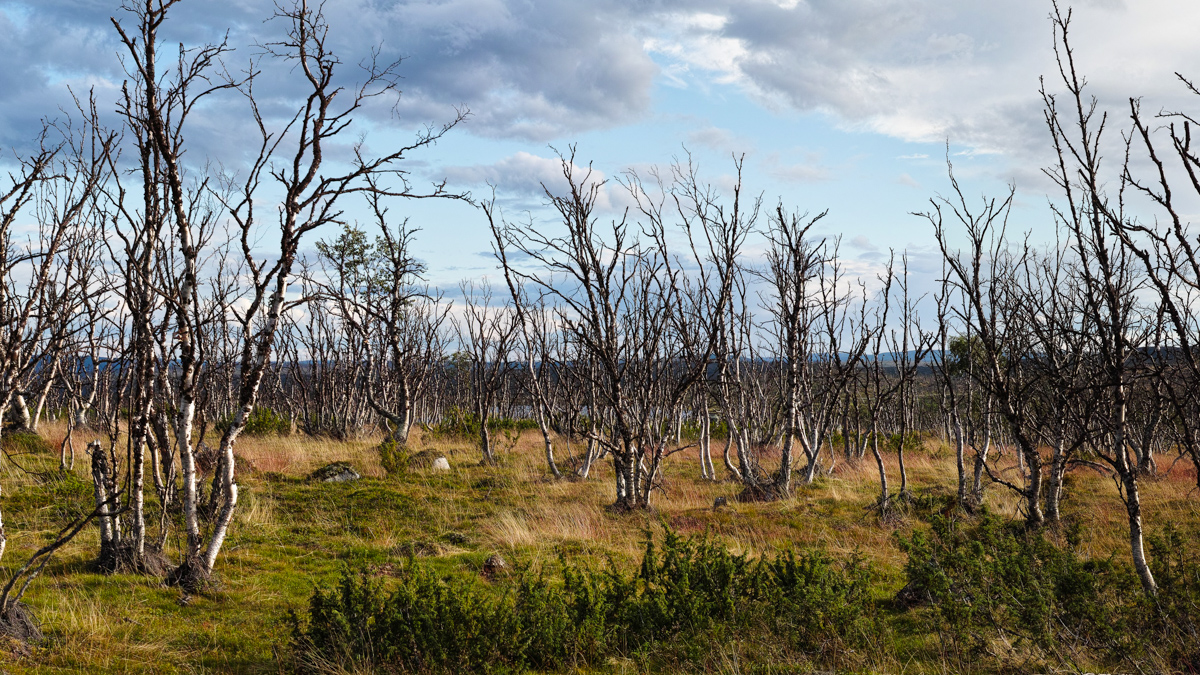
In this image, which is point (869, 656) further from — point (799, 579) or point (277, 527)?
point (277, 527)

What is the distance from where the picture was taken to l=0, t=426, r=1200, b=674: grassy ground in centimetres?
502

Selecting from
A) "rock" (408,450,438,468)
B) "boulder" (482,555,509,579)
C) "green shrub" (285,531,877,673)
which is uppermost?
"rock" (408,450,438,468)

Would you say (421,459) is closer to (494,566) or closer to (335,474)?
(335,474)

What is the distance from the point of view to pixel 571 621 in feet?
16.5

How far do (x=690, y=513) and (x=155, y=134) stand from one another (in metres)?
8.05

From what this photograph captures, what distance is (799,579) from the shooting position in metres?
5.43

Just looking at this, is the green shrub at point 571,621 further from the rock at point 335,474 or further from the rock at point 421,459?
the rock at point 421,459

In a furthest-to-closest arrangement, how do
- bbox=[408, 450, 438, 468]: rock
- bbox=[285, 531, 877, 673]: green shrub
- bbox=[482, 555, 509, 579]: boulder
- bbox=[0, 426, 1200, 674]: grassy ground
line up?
bbox=[408, 450, 438, 468]: rock
bbox=[482, 555, 509, 579]: boulder
bbox=[0, 426, 1200, 674]: grassy ground
bbox=[285, 531, 877, 673]: green shrub

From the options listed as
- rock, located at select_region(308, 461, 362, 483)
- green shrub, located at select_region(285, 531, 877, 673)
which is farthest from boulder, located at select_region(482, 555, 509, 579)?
rock, located at select_region(308, 461, 362, 483)

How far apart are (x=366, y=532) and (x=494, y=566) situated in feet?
8.11

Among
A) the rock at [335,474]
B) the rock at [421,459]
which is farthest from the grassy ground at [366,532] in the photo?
the rock at [421,459]

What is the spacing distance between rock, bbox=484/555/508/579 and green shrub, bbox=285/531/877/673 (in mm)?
1765

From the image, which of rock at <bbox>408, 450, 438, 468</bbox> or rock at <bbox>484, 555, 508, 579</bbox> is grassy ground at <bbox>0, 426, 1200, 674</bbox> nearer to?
rock at <bbox>484, 555, 508, 579</bbox>

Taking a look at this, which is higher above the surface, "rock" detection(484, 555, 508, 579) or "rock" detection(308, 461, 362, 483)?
"rock" detection(308, 461, 362, 483)
